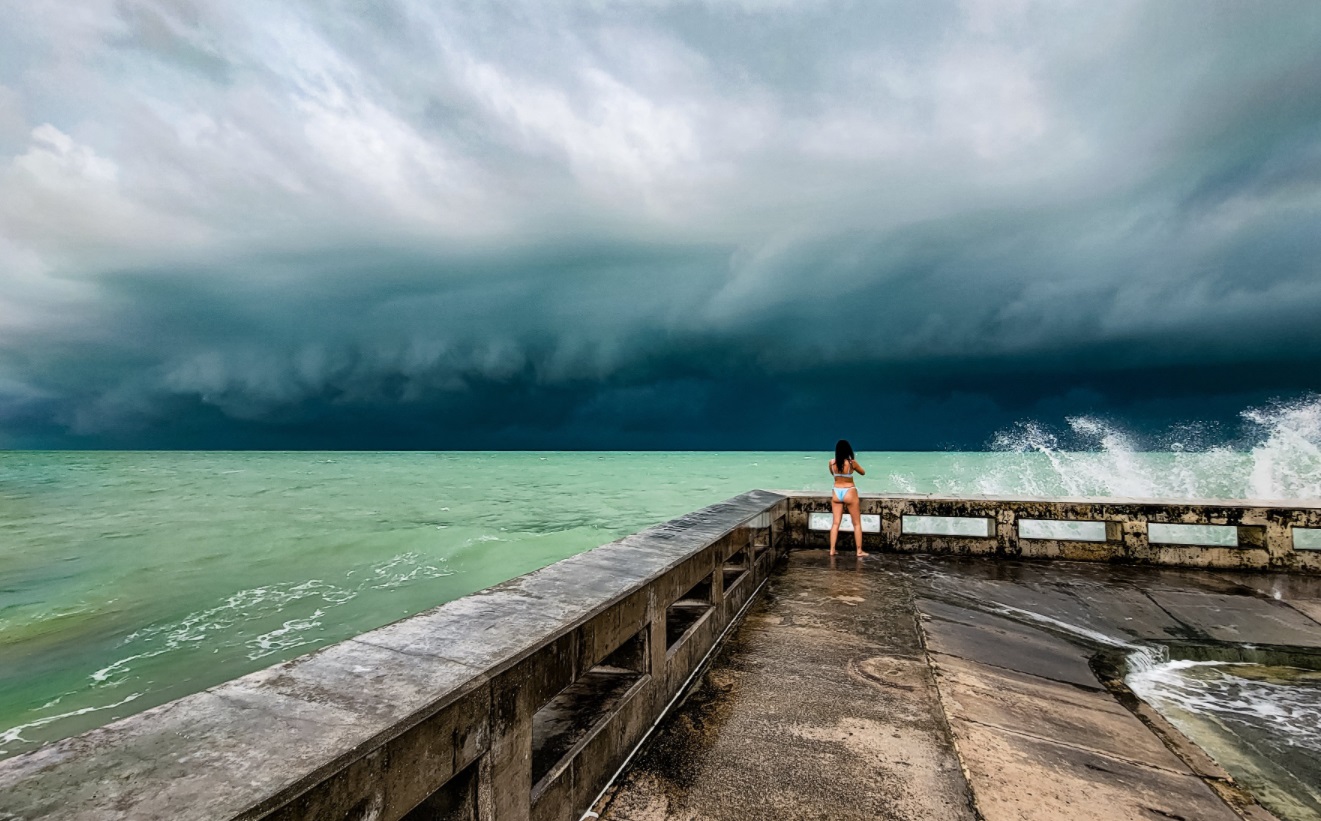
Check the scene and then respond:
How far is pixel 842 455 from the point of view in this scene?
7.94 metres

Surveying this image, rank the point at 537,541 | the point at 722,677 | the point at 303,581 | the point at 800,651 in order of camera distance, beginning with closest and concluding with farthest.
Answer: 1. the point at 722,677
2. the point at 800,651
3. the point at 303,581
4. the point at 537,541

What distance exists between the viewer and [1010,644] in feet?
16.4

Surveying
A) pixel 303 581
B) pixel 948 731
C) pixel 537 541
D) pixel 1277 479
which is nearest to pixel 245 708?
pixel 948 731

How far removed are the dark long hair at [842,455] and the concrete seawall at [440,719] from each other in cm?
358

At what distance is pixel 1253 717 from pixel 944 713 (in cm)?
245

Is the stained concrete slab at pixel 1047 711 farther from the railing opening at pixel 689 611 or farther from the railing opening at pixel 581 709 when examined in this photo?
the railing opening at pixel 581 709

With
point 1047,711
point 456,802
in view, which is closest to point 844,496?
point 1047,711

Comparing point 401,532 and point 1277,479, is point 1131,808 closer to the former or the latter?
point 1277,479

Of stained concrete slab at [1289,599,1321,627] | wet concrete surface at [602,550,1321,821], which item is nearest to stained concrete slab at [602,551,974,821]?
wet concrete surface at [602,550,1321,821]

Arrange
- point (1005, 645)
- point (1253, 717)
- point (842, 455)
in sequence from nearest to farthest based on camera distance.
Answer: point (1253, 717)
point (1005, 645)
point (842, 455)

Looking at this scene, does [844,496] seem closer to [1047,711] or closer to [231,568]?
[1047,711]

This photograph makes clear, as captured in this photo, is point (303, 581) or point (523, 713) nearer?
point (523, 713)

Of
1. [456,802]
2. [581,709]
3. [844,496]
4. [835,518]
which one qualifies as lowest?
[581,709]

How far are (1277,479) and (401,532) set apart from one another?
31523mm
